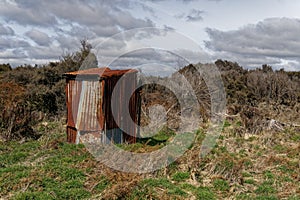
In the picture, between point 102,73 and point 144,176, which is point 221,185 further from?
point 102,73

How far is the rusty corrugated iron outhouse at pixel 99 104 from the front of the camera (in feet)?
30.5

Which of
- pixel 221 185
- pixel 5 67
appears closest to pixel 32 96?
pixel 221 185

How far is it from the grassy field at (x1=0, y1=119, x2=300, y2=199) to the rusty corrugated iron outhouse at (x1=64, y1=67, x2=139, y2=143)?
687 mm

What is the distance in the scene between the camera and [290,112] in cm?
1463

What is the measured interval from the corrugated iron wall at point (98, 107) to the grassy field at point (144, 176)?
0.69 m

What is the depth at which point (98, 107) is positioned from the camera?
30.5 ft

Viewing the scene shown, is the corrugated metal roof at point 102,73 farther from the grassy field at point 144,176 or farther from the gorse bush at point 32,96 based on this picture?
the gorse bush at point 32,96

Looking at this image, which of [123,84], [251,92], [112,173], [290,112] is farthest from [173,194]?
[251,92]

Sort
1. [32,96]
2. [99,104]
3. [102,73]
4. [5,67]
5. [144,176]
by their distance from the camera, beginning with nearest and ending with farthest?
[144,176] → [99,104] → [102,73] → [32,96] → [5,67]

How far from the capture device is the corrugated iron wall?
930 cm

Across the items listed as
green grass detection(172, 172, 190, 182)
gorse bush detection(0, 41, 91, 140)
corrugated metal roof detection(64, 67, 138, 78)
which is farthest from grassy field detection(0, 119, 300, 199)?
corrugated metal roof detection(64, 67, 138, 78)

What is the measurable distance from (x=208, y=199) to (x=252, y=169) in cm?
244

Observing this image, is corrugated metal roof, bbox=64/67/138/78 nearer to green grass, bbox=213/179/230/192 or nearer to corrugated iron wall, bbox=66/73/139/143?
corrugated iron wall, bbox=66/73/139/143

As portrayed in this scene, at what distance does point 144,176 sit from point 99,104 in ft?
10.7
